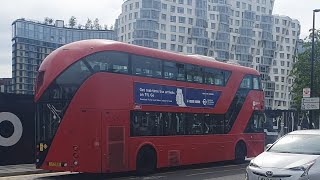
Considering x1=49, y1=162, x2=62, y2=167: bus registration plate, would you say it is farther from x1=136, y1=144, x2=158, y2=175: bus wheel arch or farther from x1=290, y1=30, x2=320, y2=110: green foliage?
x1=290, y1=30, x2=320, y2=110: green foliage

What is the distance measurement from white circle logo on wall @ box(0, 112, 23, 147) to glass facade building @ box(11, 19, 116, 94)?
8164cm

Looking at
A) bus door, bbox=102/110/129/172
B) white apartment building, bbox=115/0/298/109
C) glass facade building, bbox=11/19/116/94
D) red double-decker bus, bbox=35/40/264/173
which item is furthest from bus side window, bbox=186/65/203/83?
white apartment building, bbox=115/0/298/109

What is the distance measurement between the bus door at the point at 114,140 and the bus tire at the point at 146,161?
75cm

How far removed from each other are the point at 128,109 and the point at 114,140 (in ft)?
3.70

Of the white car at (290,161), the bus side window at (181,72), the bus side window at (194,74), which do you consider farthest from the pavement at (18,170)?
the white car at (290,161)

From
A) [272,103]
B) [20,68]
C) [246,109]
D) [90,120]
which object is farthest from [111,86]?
[272,103]

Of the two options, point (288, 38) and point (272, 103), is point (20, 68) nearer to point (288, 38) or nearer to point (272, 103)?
point (272, 103)

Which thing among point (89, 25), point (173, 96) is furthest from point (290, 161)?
point (89, 25)

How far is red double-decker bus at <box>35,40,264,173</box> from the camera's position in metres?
13.2

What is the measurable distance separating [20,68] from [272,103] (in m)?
62.6

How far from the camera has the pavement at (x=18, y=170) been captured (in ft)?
46.6

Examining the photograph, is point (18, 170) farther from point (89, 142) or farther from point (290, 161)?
point (290, 161)

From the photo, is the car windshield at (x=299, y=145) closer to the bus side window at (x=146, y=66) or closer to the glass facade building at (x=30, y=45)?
the bus side window at (x=146, y=66)

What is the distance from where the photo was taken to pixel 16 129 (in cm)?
1706
